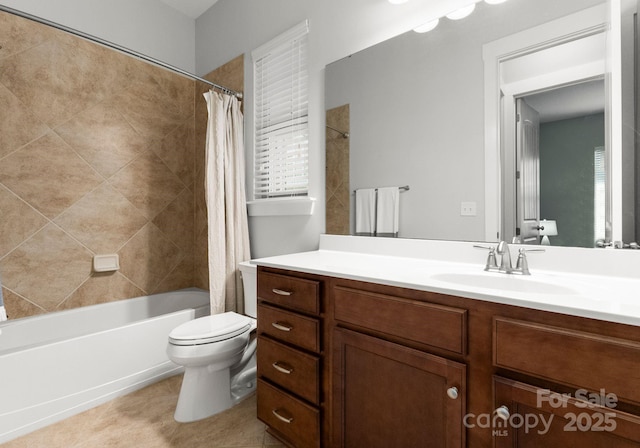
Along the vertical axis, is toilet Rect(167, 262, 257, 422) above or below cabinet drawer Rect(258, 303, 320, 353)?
below

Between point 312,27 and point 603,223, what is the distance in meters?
1.82


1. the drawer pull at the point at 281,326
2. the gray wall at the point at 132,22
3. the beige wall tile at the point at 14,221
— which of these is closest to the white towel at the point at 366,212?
the drawer pull at the point at 281,326

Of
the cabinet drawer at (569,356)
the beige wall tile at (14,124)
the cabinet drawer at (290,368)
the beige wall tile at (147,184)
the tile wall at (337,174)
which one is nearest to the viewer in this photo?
the cabinet drawer at (569,356)

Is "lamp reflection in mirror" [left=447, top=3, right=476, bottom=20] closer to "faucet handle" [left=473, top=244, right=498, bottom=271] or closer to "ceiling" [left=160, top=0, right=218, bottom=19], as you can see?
"faucet handle" [left=473, top=244, right=498, bottom=271]

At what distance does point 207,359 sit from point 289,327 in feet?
1.99

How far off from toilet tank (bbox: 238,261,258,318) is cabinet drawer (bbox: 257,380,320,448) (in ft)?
2.34

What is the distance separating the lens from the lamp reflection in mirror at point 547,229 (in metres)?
1.25

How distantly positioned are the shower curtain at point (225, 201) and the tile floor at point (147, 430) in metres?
0.68

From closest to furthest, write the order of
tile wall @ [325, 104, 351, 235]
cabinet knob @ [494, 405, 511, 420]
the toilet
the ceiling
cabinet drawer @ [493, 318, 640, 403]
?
cabinet drawer @ [493, 318, 640, 403] → cabinet knob @ [494, 405, 511, 420] → the toilet → tile wall @ [325, 104, 351, 235] → the ceiling

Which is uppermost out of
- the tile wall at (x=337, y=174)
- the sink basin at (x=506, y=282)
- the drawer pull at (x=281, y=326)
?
the tile wall at (x=337, y=174)

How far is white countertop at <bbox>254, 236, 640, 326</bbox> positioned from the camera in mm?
754

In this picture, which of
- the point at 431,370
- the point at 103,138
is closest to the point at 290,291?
the point at 431,370

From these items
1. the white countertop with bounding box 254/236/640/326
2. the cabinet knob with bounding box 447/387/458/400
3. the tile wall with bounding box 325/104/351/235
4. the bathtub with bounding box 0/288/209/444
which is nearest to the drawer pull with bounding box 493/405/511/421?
the cabinet knob with bounding box 447/387/458/400

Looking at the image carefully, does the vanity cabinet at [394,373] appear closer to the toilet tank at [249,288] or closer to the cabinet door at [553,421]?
the cabinet door at [553,421]
